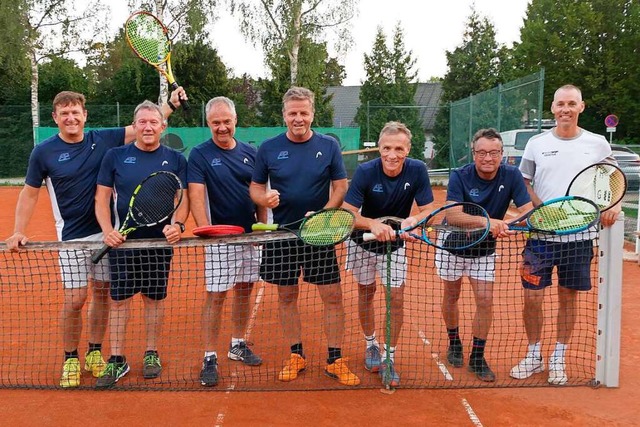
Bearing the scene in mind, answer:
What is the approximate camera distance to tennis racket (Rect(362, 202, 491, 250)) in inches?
138

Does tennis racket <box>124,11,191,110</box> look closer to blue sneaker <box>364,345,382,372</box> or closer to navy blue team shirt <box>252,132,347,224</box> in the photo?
navy blue team shirt <box>252,132,347,224</box>

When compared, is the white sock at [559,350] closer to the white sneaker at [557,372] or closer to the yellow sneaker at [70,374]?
the white sneaker at [557,372]

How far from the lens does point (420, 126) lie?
912 inches

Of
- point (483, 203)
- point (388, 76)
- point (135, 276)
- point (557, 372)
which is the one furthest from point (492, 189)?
point (388, 76)

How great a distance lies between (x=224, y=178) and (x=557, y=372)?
2.72 m

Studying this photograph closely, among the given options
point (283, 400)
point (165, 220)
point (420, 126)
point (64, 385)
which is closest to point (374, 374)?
point (283, 400)

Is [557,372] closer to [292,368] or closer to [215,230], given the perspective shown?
[292,368]

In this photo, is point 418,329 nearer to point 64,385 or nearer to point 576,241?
point 576,241

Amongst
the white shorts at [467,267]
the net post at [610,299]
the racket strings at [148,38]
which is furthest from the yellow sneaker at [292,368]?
the racket strings at [148,38]

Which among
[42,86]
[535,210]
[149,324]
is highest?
[42,86]

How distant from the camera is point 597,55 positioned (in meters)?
27.6

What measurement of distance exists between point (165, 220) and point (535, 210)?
2431mm

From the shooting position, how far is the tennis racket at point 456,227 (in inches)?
138

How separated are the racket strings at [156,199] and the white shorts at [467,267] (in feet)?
6.24
